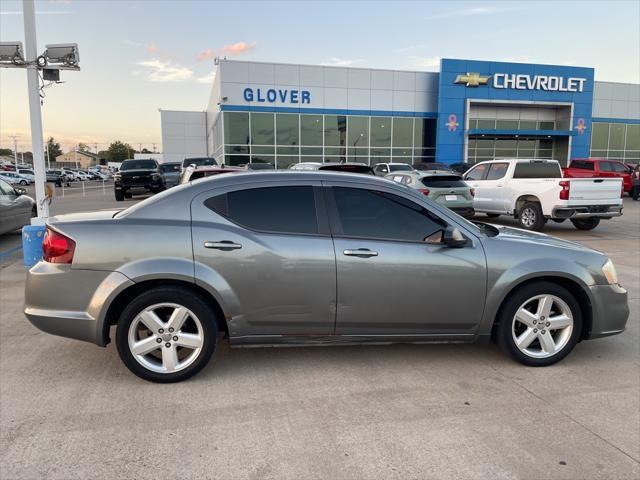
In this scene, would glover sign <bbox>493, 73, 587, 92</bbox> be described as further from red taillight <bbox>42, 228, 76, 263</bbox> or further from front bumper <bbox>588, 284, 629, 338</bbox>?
red taillight <bbox>42, 228, 76, 263</bbox>

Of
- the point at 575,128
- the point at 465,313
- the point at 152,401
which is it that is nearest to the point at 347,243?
the point at 465,313

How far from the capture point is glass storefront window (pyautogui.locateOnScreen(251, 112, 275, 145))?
33.0m

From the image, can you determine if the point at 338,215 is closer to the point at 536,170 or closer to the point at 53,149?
the point at 536,170

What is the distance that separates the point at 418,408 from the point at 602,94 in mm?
44979

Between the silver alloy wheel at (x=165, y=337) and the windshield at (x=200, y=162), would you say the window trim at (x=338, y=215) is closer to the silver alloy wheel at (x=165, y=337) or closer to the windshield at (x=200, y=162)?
the silver alloy wheel at (x=165, y=337)

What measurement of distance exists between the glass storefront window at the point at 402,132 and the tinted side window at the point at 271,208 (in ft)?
109

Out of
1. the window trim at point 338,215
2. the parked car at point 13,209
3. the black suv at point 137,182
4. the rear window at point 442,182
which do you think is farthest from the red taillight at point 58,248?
the black suv at point 137,182

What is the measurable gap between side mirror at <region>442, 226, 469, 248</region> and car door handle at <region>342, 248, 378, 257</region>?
0.58m

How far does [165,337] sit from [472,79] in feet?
119

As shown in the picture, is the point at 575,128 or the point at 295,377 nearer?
the point at 295,377

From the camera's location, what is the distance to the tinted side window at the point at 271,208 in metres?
3.80

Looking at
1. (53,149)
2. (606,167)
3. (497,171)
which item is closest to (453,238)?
(497,171)

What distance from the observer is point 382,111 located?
3512cm

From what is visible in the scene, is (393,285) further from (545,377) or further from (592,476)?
(592,476)
